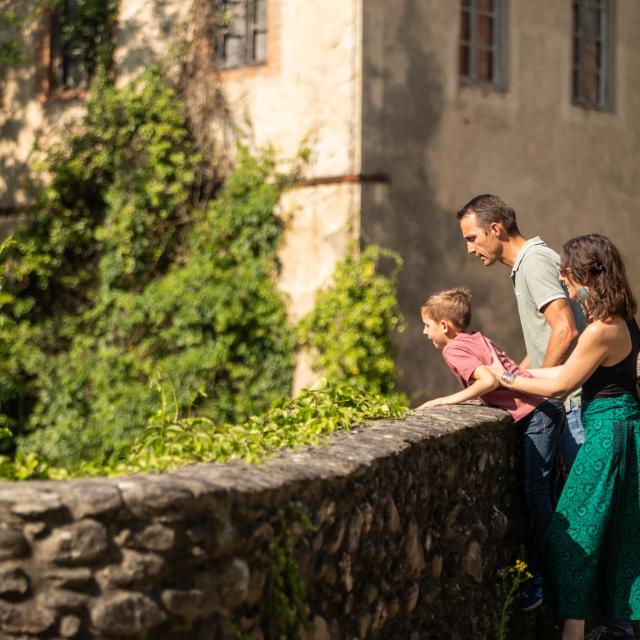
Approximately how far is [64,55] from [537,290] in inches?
393

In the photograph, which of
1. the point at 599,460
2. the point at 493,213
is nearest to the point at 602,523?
the point at 599,460

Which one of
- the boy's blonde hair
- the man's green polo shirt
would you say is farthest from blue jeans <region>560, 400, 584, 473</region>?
the boy's blonde hair

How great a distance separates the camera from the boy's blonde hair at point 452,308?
5.95m

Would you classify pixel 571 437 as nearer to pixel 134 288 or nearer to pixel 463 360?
pixel 463 360

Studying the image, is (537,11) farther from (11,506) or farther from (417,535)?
(11,506)

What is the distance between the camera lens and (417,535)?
4840 mm

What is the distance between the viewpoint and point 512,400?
605cm

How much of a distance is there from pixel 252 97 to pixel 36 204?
274 centimetres

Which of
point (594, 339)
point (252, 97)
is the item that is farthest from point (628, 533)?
point (252, 97)

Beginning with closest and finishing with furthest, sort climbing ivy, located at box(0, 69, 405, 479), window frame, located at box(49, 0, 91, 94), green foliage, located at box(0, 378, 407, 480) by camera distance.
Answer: green foliage, located at box(0, 378, 407, 480) < climbing ivy, located at box(0, 69, 405, 479) < window frame, located at box(49, 0, 91, 94)

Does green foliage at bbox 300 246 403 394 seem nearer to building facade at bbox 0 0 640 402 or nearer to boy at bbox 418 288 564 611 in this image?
building facade at bbox 0 0 640 402

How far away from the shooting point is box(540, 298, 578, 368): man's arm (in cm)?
561

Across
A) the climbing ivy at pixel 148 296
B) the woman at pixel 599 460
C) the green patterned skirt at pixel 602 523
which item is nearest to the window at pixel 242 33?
the climbing ivy at pixel 148 296

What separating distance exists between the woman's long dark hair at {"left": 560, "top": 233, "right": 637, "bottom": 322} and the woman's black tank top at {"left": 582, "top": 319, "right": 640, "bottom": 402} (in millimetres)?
158
